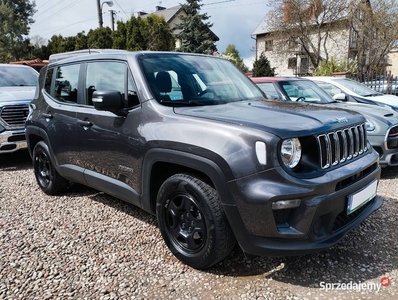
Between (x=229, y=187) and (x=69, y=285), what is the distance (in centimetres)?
149

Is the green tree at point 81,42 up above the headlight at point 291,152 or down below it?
above

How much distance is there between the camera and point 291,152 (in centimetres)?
231

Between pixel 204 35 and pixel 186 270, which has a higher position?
pixel 204 35

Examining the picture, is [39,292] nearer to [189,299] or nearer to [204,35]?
[189,299]

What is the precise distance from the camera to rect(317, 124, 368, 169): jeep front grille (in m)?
2.42

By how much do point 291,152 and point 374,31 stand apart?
25809 mm

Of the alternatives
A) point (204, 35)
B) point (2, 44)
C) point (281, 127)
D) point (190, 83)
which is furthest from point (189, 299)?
point (2, 44)

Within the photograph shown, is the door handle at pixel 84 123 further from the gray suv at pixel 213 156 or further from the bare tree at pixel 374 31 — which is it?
the bare tree at pixel 374 31

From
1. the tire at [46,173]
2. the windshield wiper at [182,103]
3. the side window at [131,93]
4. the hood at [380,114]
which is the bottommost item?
the tire at [46,173]

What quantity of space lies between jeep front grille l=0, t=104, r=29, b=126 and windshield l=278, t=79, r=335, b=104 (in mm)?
4959

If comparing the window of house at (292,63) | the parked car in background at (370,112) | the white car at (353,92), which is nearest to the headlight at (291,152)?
the parked car in background at (370,112)

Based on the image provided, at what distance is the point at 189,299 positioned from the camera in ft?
7.93

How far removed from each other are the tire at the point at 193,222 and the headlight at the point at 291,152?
0.57 metres

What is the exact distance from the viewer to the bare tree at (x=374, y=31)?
72.4 ft
